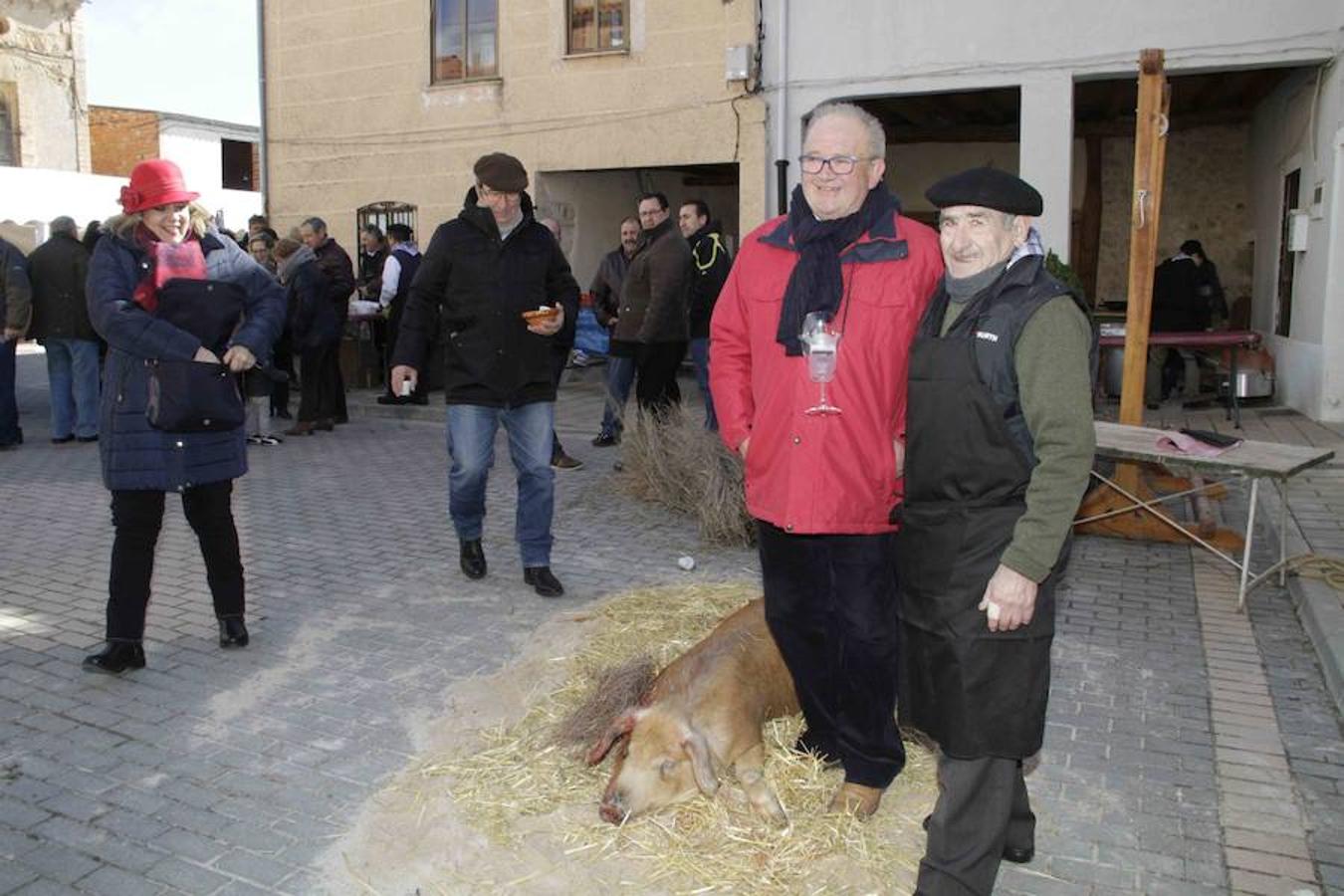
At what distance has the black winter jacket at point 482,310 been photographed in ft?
18.3

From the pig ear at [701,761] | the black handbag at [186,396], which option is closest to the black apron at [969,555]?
the pig ear at [701,761]

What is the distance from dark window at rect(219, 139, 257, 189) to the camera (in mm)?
34000

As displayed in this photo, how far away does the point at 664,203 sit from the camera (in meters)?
9.36

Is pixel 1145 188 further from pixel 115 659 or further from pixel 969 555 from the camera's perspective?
pixel 115 659

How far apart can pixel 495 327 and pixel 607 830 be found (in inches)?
112

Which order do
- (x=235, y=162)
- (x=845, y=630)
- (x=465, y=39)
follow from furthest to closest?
(x=235, y=162) → (x=465, y=39) → (x=845, y=630)

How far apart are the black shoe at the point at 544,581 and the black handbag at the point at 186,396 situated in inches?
70.4

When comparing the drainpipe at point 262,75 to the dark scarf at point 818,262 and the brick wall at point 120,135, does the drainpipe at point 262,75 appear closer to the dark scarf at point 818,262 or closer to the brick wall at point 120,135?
the dark scarf at point 818,262

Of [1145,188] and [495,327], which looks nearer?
[495,327]

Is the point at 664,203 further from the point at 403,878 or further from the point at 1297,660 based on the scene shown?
the point at 403,878

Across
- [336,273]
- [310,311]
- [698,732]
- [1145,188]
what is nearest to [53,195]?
[336,273]

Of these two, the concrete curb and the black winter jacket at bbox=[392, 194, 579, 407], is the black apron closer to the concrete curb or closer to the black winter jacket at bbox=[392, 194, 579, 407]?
the concrete curb

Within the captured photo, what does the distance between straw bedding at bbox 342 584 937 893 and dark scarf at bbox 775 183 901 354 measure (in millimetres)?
1349

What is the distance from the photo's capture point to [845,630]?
333 cm
